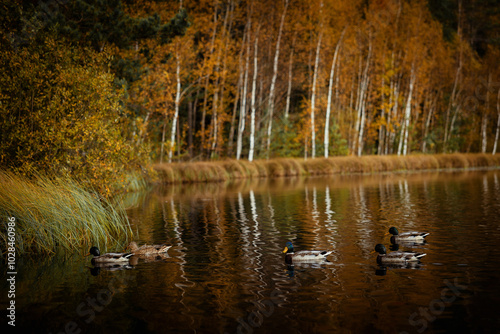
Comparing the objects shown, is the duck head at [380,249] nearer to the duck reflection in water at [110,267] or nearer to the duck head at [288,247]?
the duck head at [288,247]

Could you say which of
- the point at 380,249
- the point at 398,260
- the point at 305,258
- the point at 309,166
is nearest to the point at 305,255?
the point at 305,258

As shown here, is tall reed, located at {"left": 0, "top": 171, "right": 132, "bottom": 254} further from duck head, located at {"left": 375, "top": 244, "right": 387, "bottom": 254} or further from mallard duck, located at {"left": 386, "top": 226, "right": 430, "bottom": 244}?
mallard duck, located at {"left": 386, "top": 226, "right": 430, "bottom": 244}

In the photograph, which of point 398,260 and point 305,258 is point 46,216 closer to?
point 305,258

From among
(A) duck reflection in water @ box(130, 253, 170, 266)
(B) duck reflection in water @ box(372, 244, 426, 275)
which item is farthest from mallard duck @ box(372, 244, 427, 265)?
(A) duck reflection in water @ box(130, 253, 170, 266)

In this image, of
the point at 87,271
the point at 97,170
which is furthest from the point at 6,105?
the point at 87,271

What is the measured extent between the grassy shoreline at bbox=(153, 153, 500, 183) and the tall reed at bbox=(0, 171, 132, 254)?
21250mm

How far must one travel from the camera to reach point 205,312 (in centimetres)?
917

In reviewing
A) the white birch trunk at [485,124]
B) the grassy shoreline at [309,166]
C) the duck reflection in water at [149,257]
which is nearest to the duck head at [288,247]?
the duck reflection in water at [149,257]

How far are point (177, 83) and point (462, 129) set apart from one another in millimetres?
42045

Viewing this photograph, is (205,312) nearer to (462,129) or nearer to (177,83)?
(177,83)

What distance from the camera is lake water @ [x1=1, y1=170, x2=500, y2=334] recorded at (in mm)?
8656

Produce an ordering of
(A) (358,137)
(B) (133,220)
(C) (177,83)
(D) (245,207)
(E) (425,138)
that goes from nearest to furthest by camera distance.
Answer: (B) (133,220), (D) (245,207), (C) (177,83), (A) (358,137), (E) (425,138)

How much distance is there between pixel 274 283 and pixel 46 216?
19.9 feet

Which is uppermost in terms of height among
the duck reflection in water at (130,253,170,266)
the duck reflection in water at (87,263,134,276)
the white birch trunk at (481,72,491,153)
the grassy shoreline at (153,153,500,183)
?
the white birch trunk at (481,72,491,153)
